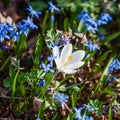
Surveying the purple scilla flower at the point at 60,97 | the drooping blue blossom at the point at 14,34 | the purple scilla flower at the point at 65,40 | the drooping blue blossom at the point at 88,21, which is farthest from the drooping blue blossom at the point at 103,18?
the purple scilla flower at the point at 60,97

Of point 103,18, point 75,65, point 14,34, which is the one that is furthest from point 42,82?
point 103,18

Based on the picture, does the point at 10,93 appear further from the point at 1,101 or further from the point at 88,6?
the point at 88,6

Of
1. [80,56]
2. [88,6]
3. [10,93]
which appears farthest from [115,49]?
[10,93]

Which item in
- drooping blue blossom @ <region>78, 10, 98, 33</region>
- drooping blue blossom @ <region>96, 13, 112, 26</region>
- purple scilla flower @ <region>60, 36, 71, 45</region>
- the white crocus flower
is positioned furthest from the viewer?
drooping blue blossom @ <region>96, 13, 112, 26</region>

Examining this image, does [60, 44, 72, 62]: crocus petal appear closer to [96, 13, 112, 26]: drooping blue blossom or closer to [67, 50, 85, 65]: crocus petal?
[67, 50, 85, 65]: crocus petal

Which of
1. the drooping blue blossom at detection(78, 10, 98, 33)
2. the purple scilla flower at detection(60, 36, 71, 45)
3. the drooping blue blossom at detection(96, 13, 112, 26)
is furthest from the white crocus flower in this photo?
the drooping blue blossom at detection(96, 13, 112, 26)

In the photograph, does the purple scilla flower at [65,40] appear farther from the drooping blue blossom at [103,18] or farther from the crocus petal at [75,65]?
the drooping blue blossom at [103,18]

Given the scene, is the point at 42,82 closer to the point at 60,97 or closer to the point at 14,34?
the point at 60,97

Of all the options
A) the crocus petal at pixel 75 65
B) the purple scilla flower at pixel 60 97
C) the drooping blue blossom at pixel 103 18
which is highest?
the drooping blue blossom at pixel 103 18
